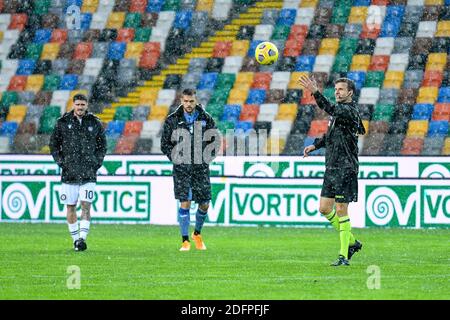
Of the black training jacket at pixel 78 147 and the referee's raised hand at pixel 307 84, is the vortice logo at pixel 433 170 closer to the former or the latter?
the black training jacket at pixel 78 147

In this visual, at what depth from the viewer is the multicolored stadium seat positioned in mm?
30156

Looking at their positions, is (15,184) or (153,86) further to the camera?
(153,86)

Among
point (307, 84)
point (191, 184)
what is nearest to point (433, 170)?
point (191, 184)

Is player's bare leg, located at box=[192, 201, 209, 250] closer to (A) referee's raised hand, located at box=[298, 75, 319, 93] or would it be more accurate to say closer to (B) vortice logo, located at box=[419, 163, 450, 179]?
(A) referee's raised hand, located at box=[298, 75, 319, 93]

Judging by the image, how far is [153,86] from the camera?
33.3m

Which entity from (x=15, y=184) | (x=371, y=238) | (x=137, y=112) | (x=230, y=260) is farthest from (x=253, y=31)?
(x=230, y=260)

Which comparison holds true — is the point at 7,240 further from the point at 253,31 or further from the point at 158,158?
the point at 253,31

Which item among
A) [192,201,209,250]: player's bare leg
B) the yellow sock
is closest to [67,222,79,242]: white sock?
[192,201,209,250]: player's bare leg

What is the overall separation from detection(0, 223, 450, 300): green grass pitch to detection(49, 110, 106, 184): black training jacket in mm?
1105

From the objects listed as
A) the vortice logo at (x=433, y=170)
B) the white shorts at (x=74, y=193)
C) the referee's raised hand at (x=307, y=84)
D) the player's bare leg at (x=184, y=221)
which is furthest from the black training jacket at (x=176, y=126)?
the vortice logo at (x=433, y=170)

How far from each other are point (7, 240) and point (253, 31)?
14649 mm

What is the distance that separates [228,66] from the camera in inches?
1288

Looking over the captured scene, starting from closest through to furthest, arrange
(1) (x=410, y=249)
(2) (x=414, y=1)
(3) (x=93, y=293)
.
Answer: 1. (3) (x=93, y=293)
2. (1) (x=410, y=249)
3. (2) (x=414, y=1)

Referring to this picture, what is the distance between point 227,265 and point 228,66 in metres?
17.9
